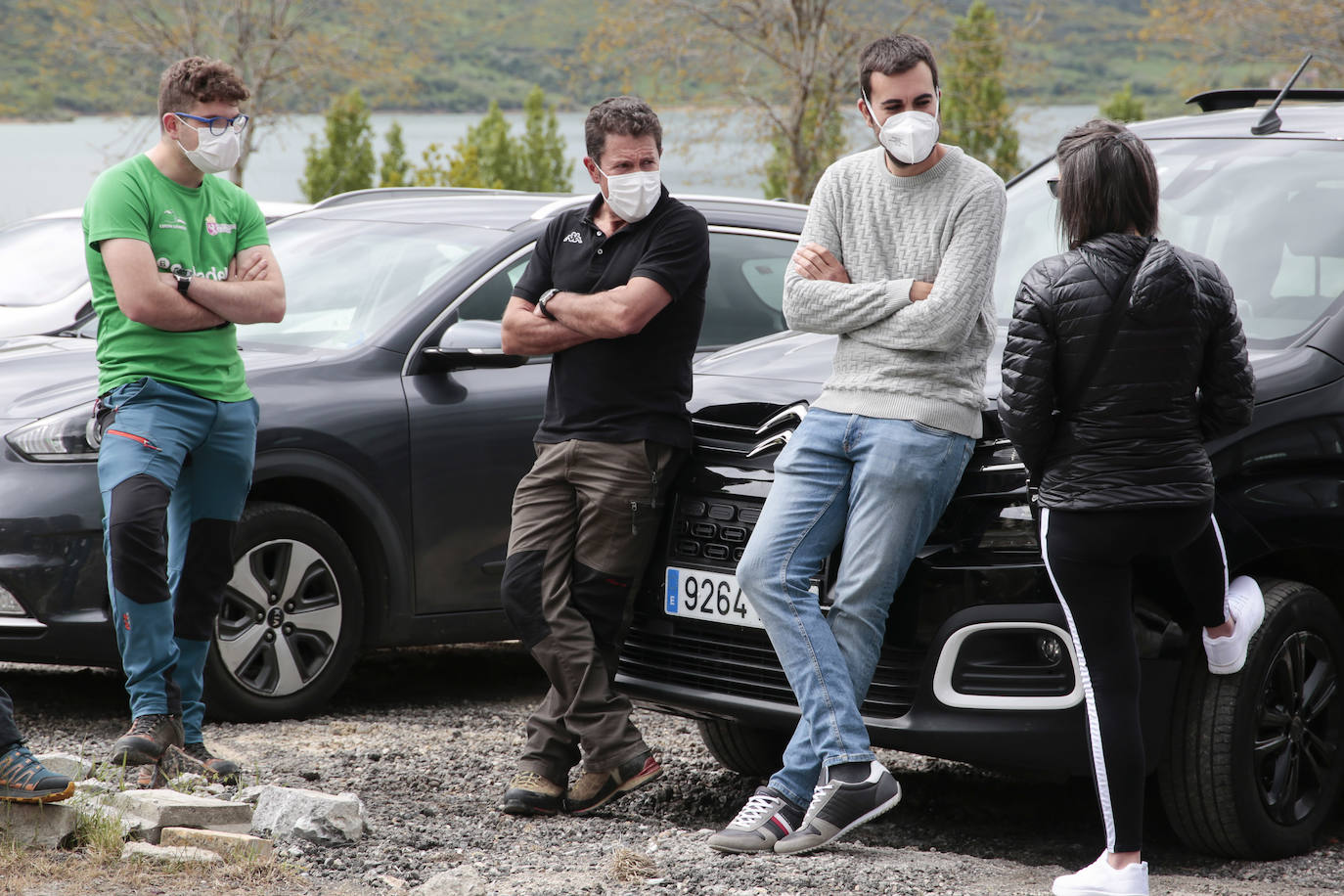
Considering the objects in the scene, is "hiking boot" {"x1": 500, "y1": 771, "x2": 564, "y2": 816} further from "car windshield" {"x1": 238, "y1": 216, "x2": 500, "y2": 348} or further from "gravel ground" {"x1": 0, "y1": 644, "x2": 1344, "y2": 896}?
"car windshield" {"x1": 238, "y1": 216, "x2": 500, "y2": 348}

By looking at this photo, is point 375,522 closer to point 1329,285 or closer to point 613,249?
point 613,249

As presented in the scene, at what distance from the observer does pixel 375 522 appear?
571cm

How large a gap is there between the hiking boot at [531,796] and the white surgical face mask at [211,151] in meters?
1.93

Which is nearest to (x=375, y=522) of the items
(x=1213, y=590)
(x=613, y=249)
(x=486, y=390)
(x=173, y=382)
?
(x=486, y=390)

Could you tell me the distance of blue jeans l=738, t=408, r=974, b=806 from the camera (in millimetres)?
3984

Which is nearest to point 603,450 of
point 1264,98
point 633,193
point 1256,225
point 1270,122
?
point 633,193

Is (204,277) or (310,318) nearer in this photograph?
(204,277)

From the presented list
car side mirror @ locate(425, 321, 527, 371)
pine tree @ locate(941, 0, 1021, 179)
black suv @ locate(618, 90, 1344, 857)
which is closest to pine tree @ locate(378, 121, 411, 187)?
pine tree @ locate(941, 0, 1021, 179)

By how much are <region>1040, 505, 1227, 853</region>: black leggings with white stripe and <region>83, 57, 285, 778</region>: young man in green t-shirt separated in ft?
7.82

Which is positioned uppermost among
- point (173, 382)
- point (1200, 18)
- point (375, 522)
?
point (1200, 18)

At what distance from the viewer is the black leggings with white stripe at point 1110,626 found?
142 inches

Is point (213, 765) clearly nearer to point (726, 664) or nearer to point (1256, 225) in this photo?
point (726, 664)

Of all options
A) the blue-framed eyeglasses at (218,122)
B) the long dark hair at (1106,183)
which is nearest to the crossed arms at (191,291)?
the blue-framed eyeglasses at (218,122)

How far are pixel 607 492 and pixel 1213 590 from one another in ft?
5.26
